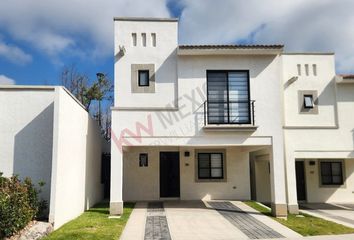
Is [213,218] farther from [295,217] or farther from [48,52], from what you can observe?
[48,52]

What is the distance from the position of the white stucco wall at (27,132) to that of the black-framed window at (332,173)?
14.7 m

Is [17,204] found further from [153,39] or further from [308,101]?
[308,101]

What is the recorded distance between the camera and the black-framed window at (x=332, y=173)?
18.4 metres

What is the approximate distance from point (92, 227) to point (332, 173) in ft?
45.9

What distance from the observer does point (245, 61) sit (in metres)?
14.3

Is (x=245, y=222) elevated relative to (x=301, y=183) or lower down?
lower down

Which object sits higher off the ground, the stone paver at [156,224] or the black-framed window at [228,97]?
the black-framed window at [228,97]

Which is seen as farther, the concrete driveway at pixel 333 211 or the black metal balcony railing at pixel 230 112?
the black metal balcony railing at pixel 230 112

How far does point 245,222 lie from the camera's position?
11891 mm

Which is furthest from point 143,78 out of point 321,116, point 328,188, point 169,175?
point 328,188

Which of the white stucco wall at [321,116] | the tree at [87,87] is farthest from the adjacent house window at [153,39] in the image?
the tree at [87,87]

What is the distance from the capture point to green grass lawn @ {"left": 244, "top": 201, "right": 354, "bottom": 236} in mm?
10641

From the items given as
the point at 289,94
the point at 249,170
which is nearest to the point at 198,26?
the point at 289,94

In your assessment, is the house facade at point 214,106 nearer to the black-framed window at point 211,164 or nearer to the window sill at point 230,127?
the window sill at point 230,127
